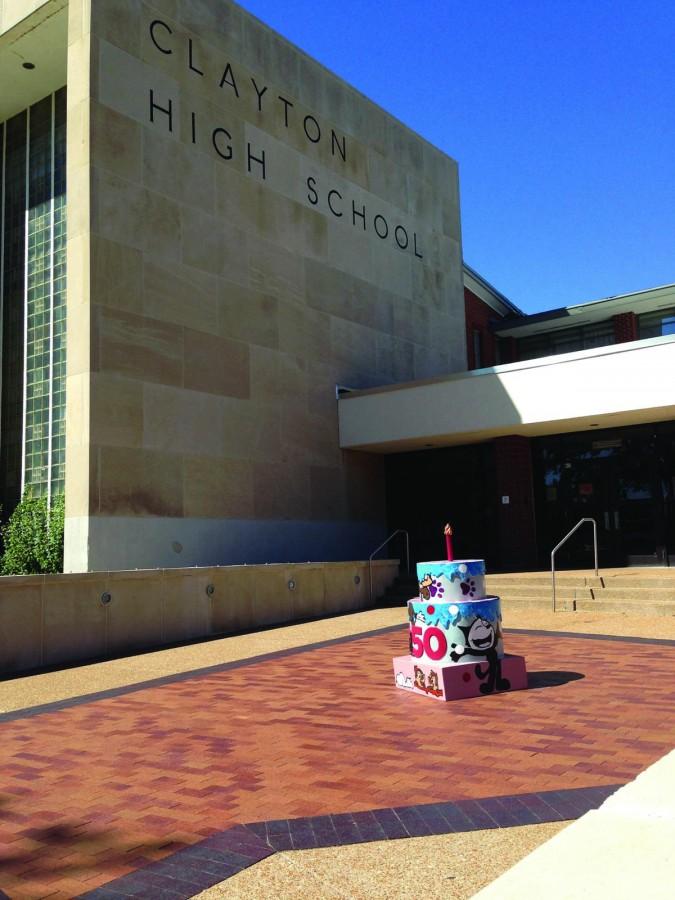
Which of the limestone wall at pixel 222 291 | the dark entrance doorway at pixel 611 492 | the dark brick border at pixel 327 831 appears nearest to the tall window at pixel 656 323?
the limestone wall at pixel 222 291

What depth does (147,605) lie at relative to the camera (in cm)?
1207

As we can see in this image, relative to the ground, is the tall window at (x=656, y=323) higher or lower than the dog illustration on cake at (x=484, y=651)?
higher

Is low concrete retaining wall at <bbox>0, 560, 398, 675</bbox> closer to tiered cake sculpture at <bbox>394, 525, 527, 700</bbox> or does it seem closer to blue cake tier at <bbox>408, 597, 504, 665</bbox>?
tiered cake sculpture at <bbox>394, 525, 527, 700</bbox>

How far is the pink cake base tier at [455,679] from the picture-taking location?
735 centimetres

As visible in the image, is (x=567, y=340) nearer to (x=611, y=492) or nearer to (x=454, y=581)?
(x=611, y=492)

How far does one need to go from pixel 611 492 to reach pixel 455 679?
12.4 metres

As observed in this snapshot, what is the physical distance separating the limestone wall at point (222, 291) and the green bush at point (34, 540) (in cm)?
75

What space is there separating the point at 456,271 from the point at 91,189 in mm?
13500

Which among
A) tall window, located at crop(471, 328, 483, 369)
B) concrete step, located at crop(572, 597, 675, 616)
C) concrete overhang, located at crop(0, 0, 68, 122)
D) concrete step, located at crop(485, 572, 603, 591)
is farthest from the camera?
tall window, located at crop(471, 328, 483, 369)

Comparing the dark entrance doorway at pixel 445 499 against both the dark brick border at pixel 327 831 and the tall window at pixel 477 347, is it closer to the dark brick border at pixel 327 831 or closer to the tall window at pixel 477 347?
the tall window at pixel 477 347

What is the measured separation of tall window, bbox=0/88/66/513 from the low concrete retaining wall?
16.2 ft

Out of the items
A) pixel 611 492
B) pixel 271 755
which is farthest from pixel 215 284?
pixel 271 755

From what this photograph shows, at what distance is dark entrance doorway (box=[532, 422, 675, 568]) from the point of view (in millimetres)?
17906

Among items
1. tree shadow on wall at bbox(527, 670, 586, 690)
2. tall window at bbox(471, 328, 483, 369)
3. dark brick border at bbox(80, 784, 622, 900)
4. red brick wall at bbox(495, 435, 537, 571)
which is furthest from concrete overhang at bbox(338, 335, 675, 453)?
dark brick border at bbox(80, 784, 622, 900)
